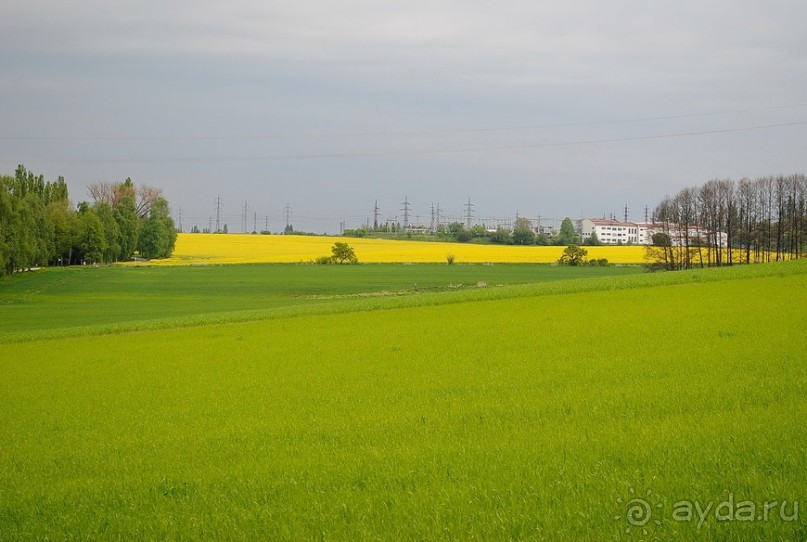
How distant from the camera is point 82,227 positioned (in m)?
118

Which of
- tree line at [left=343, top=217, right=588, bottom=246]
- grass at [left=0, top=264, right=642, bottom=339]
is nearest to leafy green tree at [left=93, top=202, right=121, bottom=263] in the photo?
→ grass at [left=0, top=264, right=642, bottom=339]

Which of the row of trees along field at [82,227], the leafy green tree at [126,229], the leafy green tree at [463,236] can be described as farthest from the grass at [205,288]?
the leafy green tree at [463,236]

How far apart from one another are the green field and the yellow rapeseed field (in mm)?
86962

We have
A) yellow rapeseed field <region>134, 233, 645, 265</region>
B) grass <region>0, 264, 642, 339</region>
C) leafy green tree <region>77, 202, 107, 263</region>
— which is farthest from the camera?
leafy green tree <region>77, 202, 107, 263</region>

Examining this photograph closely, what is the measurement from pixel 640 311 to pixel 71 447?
20.3 meters

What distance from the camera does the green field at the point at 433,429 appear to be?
26.5 feet

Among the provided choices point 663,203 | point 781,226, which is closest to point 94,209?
point 663,203

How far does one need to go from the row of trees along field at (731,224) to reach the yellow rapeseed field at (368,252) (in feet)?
45.4

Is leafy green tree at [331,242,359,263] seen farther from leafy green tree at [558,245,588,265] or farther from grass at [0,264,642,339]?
leafy green tree at [558,245,588,265]

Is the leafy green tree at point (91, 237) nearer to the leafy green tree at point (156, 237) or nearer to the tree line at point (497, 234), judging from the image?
the leafy green tree at point (156, 237)

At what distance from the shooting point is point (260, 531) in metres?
8.34

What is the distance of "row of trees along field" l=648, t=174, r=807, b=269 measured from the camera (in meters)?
88.7

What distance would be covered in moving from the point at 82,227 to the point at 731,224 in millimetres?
95100

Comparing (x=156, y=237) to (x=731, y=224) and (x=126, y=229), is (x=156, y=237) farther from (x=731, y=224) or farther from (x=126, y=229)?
(x=731, y=224)
